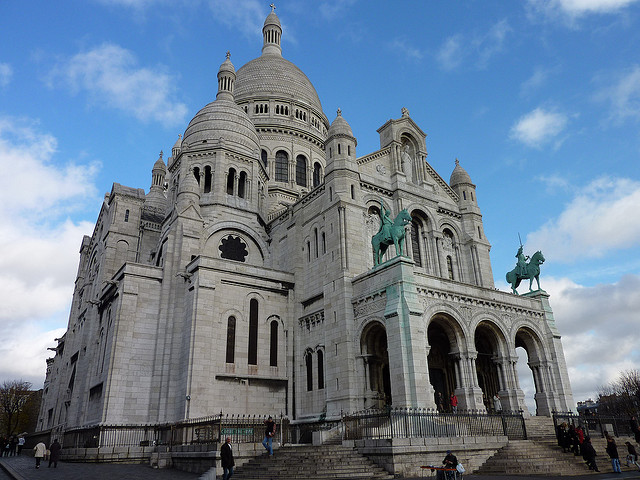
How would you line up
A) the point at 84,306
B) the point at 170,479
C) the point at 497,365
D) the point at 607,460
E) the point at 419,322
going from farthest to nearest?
the point at 84,306 → the point at 497,365 → the point at 419,322 → the point at 607,460 → the point at 170,479

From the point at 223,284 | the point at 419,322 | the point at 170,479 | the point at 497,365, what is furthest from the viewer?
the point at 223,284

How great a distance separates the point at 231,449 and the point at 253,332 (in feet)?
46.3

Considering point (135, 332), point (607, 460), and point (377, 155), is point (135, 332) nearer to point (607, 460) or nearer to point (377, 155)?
point (377, 155)

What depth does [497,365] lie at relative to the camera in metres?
28.3

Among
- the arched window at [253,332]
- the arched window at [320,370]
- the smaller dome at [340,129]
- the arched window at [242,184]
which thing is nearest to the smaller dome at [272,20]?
the arched window at [242,184]

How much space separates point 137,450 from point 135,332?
22.4ft

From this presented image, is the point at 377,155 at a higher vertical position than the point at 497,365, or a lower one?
higher

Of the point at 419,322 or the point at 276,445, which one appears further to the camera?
the point at 419,322

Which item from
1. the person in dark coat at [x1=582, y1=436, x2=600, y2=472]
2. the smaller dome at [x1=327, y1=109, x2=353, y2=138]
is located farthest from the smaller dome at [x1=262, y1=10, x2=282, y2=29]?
the person in dark coat at [x1=582, y1=436, x2=600, y2=472]

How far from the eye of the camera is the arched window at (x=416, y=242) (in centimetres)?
3444

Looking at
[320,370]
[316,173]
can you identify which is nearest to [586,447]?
[320,370]

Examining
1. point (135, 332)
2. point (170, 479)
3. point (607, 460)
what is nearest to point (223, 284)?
point (135, 332)

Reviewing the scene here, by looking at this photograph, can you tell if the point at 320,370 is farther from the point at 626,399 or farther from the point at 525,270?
the point at 626,399

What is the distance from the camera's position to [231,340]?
29.9m
